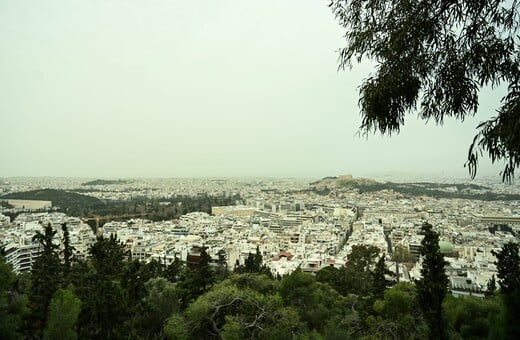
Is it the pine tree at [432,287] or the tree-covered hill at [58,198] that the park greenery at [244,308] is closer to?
the pine tree at [432,287]

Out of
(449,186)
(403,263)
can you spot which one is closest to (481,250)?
(403,263)

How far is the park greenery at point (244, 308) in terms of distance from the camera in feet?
20.8

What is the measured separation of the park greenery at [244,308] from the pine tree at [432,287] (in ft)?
0.06

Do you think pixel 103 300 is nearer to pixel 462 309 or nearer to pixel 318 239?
pixel 462 309

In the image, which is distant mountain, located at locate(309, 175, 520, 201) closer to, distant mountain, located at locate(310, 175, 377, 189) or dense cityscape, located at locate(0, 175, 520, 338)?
distant mountain, located at locate(310, 175, 377, 189)

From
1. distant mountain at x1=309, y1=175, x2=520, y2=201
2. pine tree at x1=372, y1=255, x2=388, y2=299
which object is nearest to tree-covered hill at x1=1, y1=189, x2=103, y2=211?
pine tree at x1=372, y1=255, x2=388, y2=299

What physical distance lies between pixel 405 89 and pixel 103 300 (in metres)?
7.54

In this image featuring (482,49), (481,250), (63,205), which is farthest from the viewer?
(63,205)

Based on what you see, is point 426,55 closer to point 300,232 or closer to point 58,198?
point 300,232

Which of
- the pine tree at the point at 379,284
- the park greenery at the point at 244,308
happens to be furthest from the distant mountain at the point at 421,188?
the park greenery at the point at 244,308

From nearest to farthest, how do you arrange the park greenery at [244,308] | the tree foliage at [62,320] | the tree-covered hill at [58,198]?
the park greenery at [244,308], the tree foliage at [62,320], the tree-covered hill at [58,198]

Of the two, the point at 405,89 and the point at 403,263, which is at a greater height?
the point at 405,89

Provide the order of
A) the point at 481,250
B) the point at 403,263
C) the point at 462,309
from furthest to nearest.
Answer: the point at 481,250, the point at 403,263, the point at 462,309

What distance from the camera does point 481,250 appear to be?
27734 millimetres
